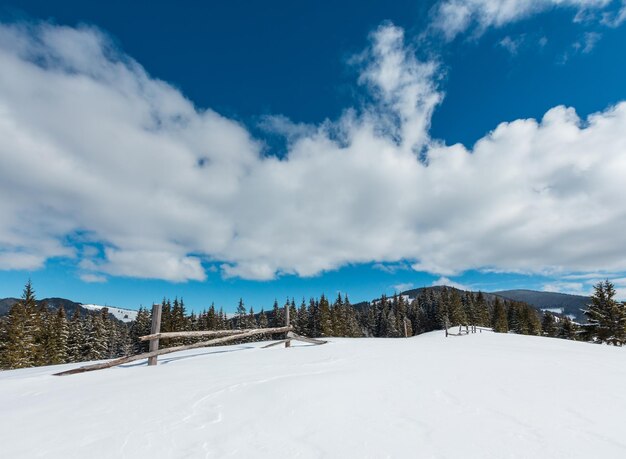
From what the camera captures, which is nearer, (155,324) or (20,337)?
(155,324)

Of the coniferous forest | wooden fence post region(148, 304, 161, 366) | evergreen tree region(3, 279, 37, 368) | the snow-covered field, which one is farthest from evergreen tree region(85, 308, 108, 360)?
the snow-covered field

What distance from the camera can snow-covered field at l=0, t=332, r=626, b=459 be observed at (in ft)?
10.4

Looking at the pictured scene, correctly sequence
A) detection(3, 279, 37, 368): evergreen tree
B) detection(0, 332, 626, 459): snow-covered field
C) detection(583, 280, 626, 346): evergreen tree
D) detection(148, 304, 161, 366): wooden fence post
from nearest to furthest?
detection(0, 332, 626, 459): snow-covered field < detection(148, 304, 161, 366): wooden fence post < detection(3, 279, 37, 368): evergreen tree < detection(583, 280, 626, 346): evergreen tree

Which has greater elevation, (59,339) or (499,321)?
(499,321)

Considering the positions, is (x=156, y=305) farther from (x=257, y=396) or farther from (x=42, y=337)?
(x=42, y=337)

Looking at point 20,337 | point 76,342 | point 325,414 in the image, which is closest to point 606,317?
point 325,414

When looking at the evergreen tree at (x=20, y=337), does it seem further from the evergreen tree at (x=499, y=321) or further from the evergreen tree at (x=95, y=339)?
the evergreen tree at (x=499, y=321)

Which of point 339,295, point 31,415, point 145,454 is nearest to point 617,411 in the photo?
point 145,454

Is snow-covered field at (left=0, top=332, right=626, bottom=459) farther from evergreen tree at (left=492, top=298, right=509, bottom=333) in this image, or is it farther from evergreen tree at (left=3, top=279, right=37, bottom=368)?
evergreen tree at (left=492, top=298, right=509, bottom=333)

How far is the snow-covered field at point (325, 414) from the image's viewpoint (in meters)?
3.18

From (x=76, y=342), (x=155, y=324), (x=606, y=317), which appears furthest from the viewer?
(x=76, y=342)

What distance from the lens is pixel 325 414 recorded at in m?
4.12

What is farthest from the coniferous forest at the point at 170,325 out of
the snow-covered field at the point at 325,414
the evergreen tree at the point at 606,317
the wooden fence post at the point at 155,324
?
the snow-covered field at the point at 325,414

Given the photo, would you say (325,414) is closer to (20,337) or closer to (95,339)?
(20,337)
